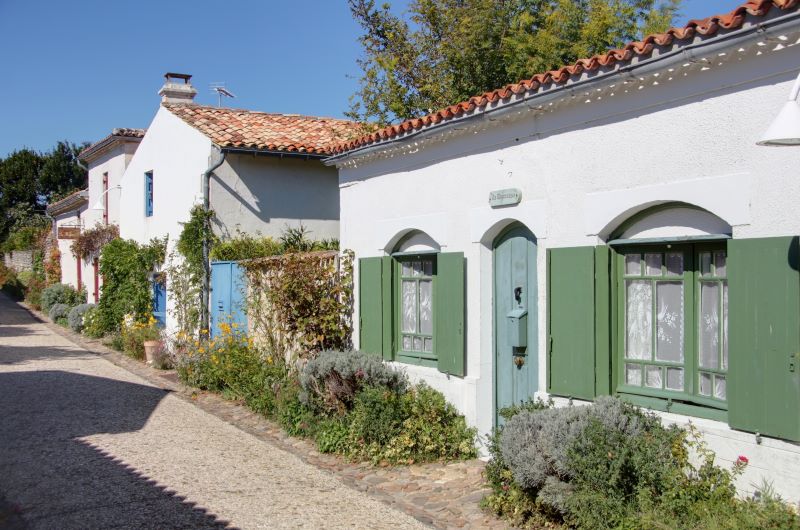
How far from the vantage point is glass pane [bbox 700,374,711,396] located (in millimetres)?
5547

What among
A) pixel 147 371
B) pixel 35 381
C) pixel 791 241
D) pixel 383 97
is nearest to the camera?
pixel 791 241

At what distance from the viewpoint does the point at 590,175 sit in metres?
6.39

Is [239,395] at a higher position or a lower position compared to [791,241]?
lower

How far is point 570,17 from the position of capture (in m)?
16.1

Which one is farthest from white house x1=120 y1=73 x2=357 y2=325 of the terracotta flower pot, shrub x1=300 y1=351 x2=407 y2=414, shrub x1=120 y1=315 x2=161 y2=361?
shrub x1=300 y1=351 x2=407 y2=414

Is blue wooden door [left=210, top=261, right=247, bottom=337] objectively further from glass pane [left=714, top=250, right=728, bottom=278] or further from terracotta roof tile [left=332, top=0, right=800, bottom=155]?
glass pane [left=714, top=250, right=728, bottom=278]

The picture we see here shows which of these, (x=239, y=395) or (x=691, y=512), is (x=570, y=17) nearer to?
(x=239, y=395)

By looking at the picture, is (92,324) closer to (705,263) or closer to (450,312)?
(450,312)

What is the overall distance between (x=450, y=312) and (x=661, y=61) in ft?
11.7

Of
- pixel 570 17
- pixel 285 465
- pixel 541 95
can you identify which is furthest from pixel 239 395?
pixel 570 17

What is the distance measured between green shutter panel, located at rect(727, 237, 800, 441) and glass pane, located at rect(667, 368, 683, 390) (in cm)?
61

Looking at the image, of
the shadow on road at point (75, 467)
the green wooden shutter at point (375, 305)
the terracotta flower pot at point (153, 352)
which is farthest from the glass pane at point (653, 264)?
the terracotta flower pot at point (153, 352)

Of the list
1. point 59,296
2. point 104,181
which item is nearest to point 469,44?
point 104,181

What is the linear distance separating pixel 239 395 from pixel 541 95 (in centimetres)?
670
